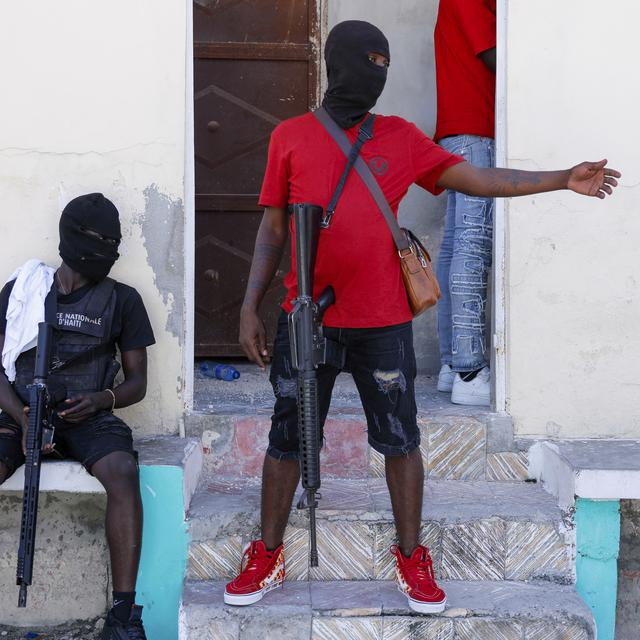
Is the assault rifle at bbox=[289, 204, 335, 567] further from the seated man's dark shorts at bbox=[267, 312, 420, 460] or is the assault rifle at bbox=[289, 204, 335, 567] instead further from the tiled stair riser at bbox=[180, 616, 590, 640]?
the tiled stair riser at bbox=[180, 616, 590, 640]

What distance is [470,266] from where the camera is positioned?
4.14m

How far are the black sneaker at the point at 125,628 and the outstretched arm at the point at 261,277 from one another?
0.98 metres

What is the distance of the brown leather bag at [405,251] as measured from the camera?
9.61ft

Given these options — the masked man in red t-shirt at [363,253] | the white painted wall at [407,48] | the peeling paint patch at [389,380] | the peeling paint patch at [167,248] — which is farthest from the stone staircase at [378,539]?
the white painted wall at [407,48]

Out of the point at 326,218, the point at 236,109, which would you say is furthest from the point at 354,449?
the point at 236,109

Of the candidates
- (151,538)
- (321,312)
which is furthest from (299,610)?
(321,312)

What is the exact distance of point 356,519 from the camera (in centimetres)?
339

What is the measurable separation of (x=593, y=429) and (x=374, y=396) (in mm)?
1278

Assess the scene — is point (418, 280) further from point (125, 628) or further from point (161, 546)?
point (125, 628)

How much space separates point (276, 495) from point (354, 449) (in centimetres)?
74

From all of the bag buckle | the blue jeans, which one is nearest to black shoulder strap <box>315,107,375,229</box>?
the bag buckle

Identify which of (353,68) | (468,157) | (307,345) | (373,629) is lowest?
(373,629)

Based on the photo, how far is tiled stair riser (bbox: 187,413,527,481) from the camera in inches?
150

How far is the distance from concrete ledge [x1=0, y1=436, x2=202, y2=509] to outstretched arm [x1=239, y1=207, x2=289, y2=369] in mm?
666
